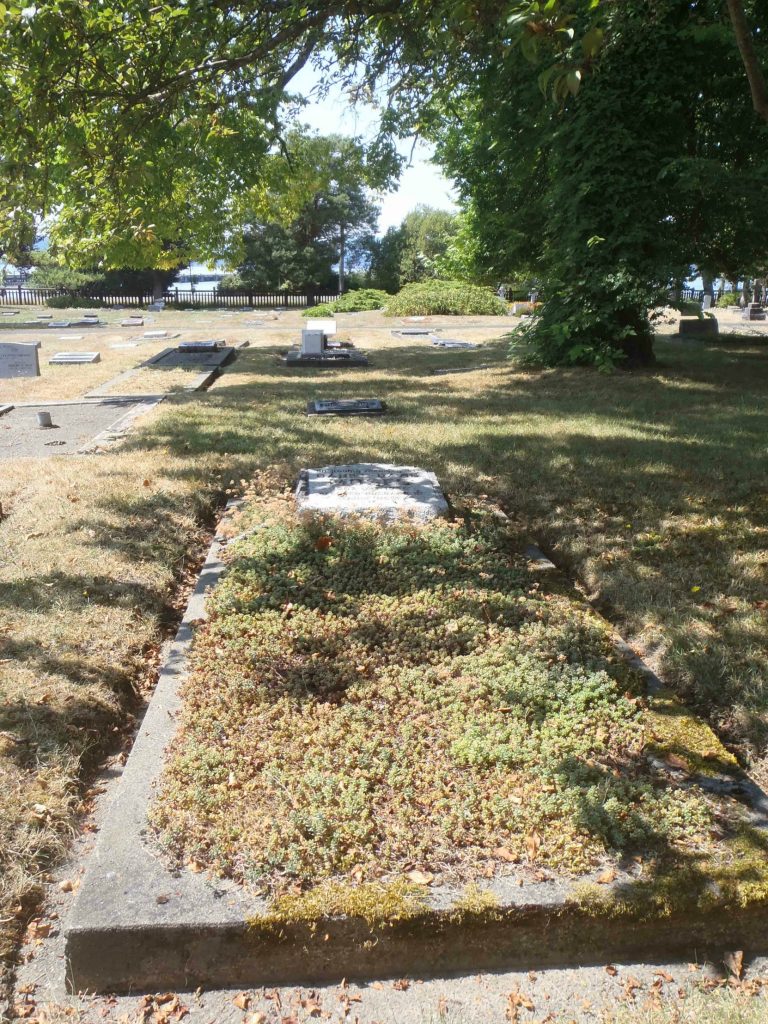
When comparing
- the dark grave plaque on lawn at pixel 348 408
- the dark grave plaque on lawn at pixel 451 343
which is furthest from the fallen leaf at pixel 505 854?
the dark grave plaque on lawn at pixel 451 343

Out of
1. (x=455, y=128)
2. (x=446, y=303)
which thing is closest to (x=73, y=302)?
(x=446, y=303)

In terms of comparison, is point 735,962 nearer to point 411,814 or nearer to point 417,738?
point 411,814

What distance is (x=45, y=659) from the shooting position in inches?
152

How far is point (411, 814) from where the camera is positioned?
9.05ft

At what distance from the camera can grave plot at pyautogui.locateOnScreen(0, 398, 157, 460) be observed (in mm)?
9031

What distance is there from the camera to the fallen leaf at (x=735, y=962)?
235 cm

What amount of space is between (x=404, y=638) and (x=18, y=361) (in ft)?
46.5

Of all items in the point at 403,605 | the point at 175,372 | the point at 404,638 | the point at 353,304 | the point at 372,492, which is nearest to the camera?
the point at 404,638

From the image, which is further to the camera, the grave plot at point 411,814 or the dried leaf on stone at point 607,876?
the dried leaf on stone at point 607,876

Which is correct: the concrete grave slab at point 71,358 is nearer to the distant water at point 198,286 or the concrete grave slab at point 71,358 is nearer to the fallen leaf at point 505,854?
the fallen leaf at point 505,854

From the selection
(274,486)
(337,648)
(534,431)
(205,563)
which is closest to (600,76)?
(534,431)

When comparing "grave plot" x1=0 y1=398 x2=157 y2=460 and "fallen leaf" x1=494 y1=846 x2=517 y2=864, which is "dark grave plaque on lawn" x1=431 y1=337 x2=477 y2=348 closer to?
"grave plot" x1=0 y1=398 x2=157 y2=460

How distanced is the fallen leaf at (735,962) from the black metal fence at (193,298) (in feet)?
149

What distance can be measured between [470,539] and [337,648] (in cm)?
167
